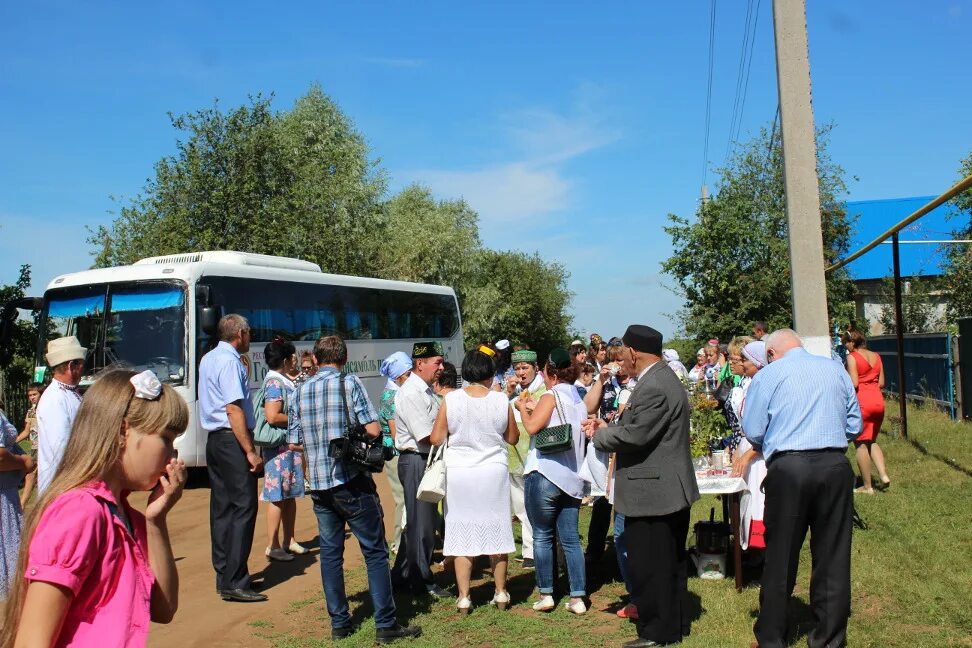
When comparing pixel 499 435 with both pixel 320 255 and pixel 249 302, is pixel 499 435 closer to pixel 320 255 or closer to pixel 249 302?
pixel 249 302

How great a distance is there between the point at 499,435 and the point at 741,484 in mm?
1915

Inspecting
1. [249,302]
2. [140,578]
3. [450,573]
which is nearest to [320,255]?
[249,302]

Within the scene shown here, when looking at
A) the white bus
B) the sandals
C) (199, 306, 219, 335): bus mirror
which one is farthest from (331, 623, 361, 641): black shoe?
(199, 306, 219, 335): bus mirror

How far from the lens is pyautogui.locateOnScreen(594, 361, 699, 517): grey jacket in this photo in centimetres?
563

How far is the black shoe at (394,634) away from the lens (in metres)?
6.12

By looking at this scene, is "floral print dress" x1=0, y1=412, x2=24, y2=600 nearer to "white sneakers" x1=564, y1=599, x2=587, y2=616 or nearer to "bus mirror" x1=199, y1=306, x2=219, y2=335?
"white sneakers" x1=564, y1=599, x2=587, y2=616

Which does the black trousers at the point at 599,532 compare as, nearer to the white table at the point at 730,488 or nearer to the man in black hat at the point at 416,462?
the white table at the point at 730,488

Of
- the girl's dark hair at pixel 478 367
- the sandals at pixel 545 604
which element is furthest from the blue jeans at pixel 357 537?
the sandals at pixel 545 604

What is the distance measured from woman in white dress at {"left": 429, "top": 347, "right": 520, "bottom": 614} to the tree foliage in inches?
863

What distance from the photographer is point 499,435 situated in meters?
6.58

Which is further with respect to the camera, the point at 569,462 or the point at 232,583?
the point at 232,583

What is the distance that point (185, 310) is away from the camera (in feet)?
48.6

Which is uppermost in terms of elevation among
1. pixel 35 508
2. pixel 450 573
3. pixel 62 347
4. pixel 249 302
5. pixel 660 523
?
pixel 249 302

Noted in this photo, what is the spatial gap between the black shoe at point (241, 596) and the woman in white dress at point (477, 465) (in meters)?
1.80
